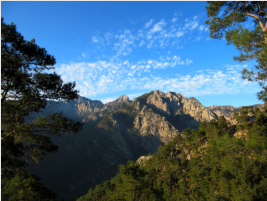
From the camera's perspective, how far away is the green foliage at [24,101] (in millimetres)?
9062

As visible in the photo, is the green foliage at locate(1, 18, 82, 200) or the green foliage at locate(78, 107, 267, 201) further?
the green foliage at locate(78, 107, 267, 201)

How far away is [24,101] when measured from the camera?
9656 millimetres

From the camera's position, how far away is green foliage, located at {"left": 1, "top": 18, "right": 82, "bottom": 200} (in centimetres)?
906

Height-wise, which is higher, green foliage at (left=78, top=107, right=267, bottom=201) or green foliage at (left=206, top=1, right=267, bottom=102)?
green foliage at (left=206, top=1, right=267, bottom=102)

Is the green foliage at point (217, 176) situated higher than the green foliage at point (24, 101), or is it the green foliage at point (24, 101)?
the green foliage at point (24, 101)

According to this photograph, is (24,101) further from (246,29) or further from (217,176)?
(217,176)

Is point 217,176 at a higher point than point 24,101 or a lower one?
lower

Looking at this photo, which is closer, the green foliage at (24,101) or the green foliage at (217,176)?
the green foliage at (24,101)

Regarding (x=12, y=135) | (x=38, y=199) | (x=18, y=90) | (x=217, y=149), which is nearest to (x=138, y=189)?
(x=38, y=199)

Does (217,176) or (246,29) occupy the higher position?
(246,29)

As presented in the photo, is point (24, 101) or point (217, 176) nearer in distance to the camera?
point (24, 101)

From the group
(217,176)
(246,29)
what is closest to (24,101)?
(246,29)

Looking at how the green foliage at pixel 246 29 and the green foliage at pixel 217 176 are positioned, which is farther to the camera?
the green foliage at pixel 217 176

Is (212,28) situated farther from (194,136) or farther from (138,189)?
(194,136)
